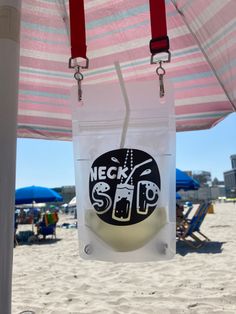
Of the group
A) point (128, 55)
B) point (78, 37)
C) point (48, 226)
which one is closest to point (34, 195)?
point (48, 226)

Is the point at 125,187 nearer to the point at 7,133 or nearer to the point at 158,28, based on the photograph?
the point at 7,133

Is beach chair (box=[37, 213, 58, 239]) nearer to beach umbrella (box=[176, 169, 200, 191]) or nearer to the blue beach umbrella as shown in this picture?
the blue beach umbrella

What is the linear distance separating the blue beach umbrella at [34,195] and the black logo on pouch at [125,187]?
33.2ft

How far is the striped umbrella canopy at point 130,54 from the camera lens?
133 cm

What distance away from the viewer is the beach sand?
10.5ft

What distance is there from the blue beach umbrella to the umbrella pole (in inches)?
401

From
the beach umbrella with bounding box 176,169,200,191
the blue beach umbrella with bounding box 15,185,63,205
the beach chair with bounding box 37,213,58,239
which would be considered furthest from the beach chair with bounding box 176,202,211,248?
the blue beach umbrella with bounding box 15,185,63,205

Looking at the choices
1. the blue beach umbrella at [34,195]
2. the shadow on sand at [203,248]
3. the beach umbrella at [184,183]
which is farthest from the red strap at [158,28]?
the blue beach umbrella at [34,195]

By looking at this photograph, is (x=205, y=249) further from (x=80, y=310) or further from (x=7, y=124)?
(x=7, y=124)

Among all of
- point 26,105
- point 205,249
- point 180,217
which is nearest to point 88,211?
point 26,105

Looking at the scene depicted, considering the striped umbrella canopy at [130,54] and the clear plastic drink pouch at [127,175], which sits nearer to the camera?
the clear plastic drink pouch at [127,175]

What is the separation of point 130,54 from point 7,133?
3.29 feet

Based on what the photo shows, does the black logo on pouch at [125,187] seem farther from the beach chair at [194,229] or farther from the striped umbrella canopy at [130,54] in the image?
the beach chair at [194,229]

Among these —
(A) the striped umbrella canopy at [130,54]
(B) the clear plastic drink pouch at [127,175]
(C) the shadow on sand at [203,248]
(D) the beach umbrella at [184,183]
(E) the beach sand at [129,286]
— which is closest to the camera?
(B) the clear plastic drink pouch at [127,175]
